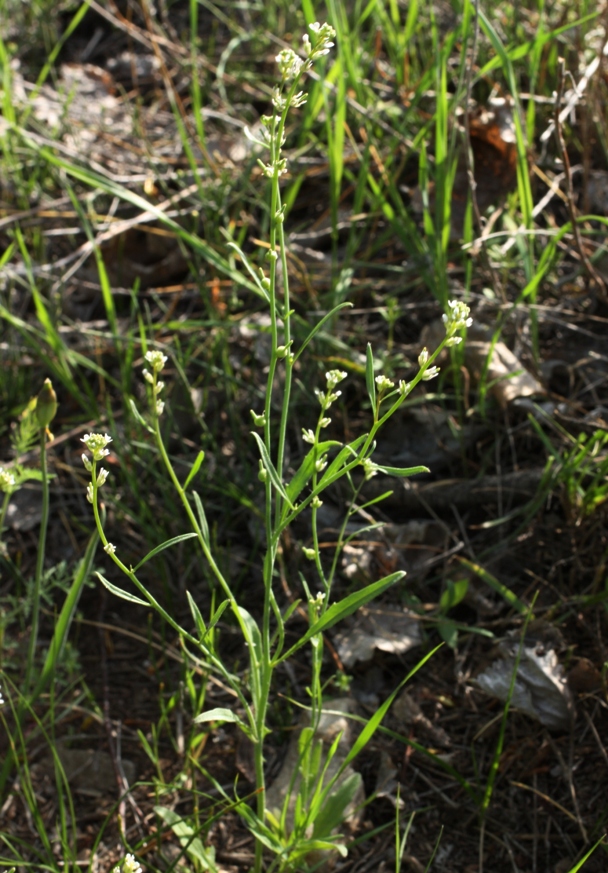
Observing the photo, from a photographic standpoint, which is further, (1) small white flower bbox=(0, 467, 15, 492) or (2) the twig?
(2) the twig

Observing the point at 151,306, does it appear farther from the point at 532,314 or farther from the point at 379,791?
the point at 379,791

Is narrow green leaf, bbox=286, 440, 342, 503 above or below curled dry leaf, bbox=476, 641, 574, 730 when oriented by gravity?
above

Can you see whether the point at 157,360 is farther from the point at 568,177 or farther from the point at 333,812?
the point at 568,177

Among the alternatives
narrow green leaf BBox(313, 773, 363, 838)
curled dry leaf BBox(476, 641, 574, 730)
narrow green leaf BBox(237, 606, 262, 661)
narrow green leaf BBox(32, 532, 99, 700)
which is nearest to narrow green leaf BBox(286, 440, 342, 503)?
narrow green leaf BBox(237, 606, 262, 661)

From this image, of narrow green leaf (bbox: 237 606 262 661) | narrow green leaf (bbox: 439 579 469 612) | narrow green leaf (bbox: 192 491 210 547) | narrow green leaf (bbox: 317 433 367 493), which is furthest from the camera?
narrow green leaf (bbox: 439 579 469 612)

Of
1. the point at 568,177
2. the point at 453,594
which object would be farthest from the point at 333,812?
the point at 568,177

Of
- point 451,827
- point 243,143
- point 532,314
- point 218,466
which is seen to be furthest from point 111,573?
point 243,143

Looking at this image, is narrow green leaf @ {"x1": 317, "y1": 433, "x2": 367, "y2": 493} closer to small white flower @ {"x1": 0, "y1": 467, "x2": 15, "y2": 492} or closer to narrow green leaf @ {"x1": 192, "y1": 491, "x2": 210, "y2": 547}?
narrow green leaf @ {"x1": 192, "y1": 491, "x2": 210, "y2": 547}
